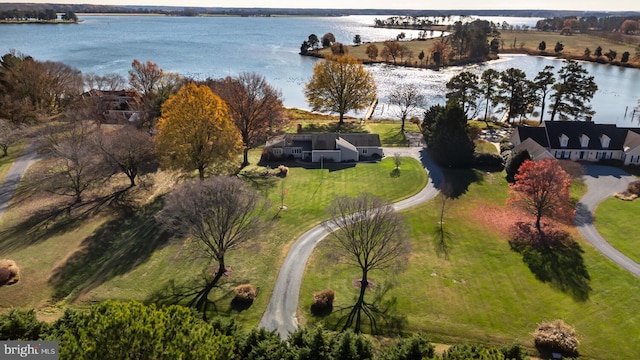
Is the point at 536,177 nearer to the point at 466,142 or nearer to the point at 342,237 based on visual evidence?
the point at 466,142

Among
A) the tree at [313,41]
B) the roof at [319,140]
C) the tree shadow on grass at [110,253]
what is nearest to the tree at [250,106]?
the roof at [319,140]

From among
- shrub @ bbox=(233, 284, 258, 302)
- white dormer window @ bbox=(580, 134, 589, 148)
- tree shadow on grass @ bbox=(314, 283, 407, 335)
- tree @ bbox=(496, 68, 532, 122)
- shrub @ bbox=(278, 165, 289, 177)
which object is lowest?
tree shadow on grass @ bbox=(314, 283, 407, 335)

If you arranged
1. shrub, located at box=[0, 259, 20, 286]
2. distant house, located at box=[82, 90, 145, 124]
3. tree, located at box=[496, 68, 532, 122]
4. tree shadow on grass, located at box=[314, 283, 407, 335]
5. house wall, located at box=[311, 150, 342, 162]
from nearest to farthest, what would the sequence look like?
1. tree shadow on grass, located at box=[314, 283, 407, 335]
2. shrub, located at box=[0, 259, 20, 286]
3. house wall, located at box=[311, 150, 342, 162]
4. distant house, located at box=[82, 90, 145, 124]
5. tree, located at box=[496, 68, 532, 122]

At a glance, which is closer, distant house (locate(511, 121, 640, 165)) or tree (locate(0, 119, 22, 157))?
tree (locate(0, 119, 22, 157))

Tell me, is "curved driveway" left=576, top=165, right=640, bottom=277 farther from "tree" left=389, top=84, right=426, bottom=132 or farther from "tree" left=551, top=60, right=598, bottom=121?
"tree" left=389, top=84, right=426, bottom=132

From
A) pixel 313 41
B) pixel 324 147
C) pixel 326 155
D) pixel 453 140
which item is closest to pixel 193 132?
pixel 324 147

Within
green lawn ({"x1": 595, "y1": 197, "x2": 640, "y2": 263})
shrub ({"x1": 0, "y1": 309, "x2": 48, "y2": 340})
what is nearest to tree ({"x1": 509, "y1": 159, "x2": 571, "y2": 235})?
green lawn ({"x1": 595, "y1": 197, "x2": 640, "y2": 263})

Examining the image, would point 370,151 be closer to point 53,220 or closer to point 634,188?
point 634,188
